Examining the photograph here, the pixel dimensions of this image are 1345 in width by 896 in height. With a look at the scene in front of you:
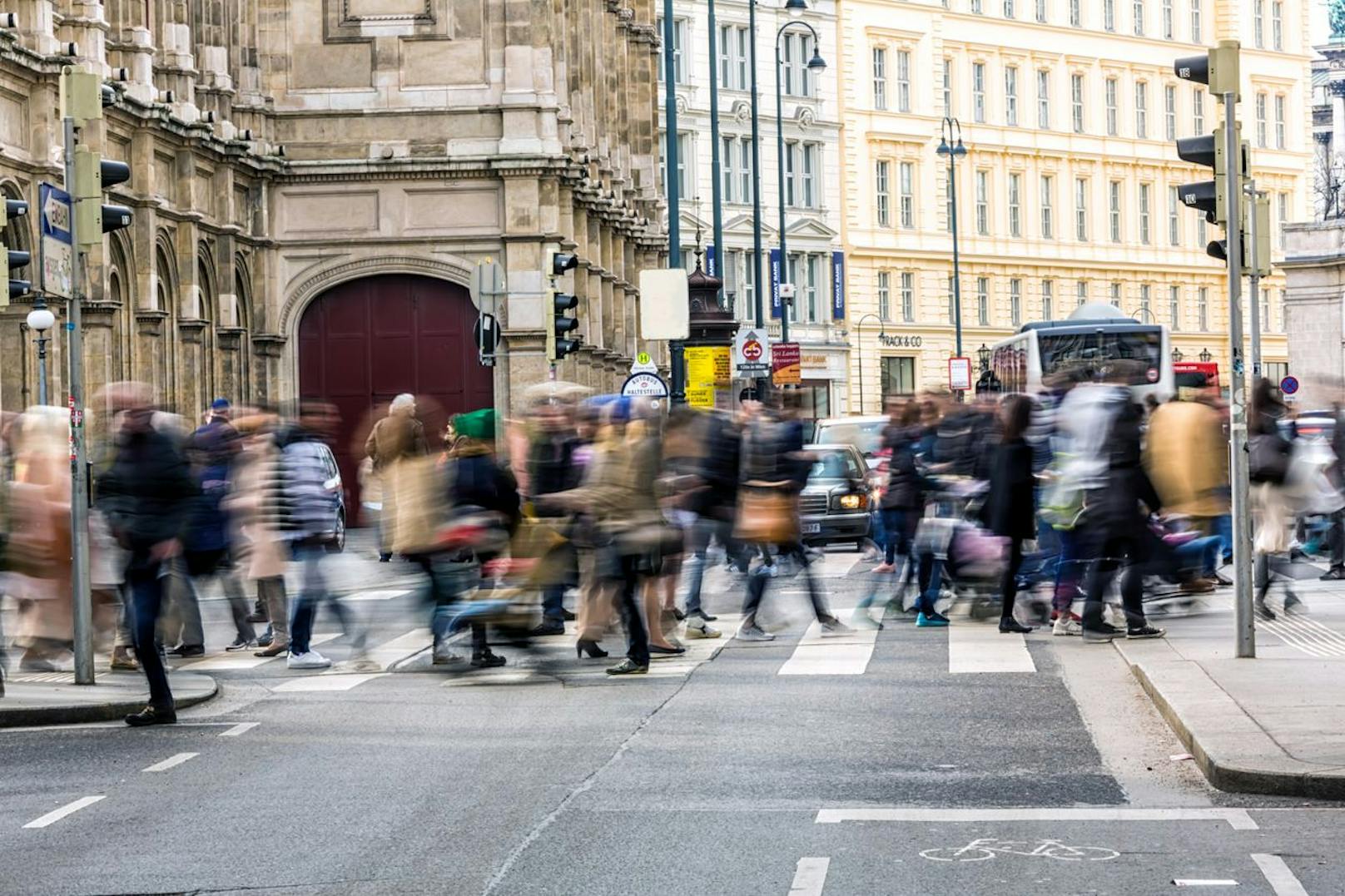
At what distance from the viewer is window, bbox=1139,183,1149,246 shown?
97938 mm

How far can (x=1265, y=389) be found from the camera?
2033 cm

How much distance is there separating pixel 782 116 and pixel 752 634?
63236mm

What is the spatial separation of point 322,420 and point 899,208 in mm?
72039

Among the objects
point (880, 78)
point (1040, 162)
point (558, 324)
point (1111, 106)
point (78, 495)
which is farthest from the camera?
point (1111, 106)

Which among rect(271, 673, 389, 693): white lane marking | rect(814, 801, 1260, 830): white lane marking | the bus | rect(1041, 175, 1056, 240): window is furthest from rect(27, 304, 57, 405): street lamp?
rect(1041, 175, 1056, 240): window

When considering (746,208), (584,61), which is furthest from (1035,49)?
(584,61)

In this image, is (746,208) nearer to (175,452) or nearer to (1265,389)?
(1265,389)

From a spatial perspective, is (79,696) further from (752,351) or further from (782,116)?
(782,116)

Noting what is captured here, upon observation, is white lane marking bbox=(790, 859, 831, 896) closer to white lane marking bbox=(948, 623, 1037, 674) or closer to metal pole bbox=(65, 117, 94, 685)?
white lane marking bbox=(948, 623, 1037, 674)

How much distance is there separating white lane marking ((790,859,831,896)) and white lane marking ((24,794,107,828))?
332 cm

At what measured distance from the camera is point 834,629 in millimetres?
19562

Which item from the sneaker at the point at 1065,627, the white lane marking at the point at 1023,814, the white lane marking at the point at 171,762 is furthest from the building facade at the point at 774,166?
the white lane marking at the point at 1023,814

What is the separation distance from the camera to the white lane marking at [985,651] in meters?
16.3

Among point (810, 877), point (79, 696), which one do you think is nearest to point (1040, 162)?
point (79, 696)
